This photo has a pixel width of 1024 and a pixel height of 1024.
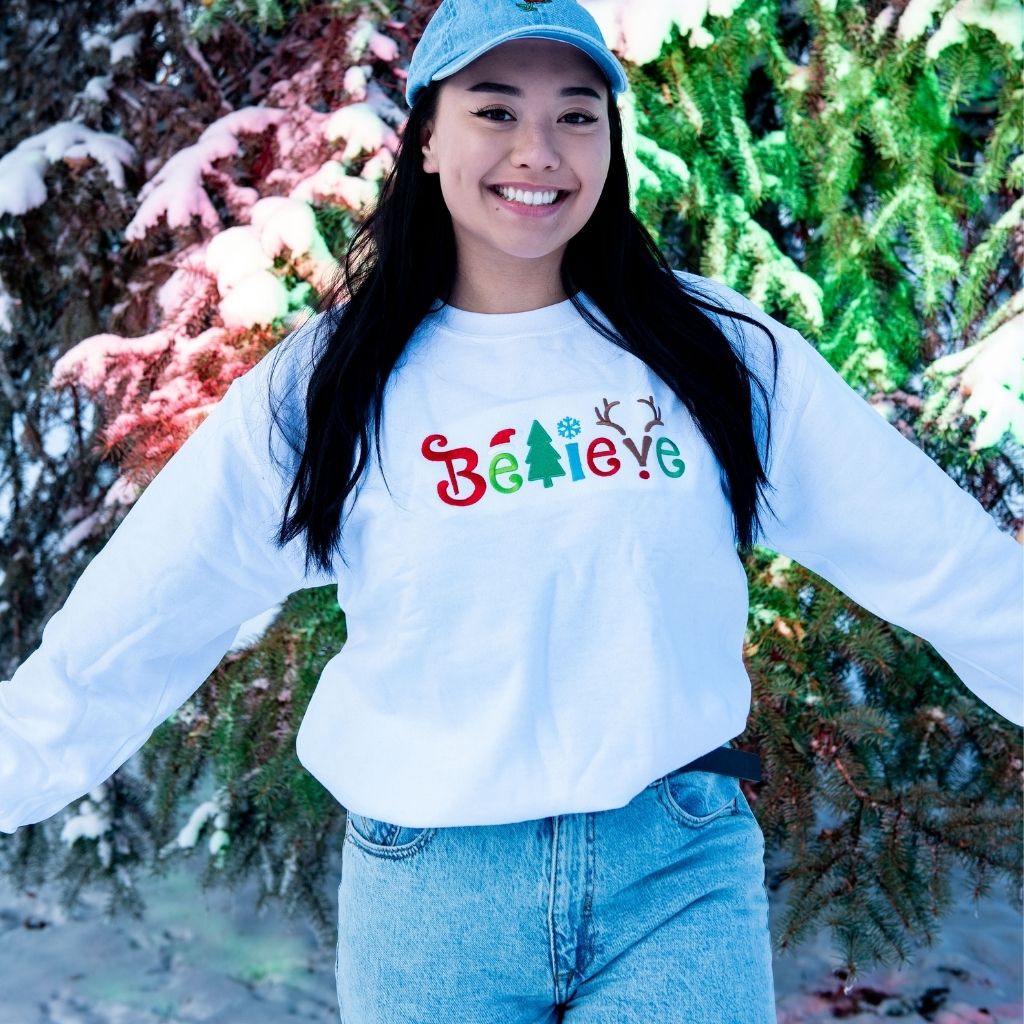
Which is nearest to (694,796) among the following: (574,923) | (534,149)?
(574,923)

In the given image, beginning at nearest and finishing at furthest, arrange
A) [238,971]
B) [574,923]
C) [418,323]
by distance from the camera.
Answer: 1. [574,923]
2. [418,323]
3. [238,971]

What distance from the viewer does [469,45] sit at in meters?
1.52

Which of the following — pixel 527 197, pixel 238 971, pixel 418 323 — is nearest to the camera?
pixel 527 197

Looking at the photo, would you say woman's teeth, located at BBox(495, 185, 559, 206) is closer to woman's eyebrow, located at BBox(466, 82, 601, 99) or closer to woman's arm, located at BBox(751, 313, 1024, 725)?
woman's eyebrow, located at BBox(466, 82, 601, 99)

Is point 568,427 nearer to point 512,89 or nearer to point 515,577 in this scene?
point 515,577

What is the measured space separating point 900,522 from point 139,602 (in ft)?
3.44

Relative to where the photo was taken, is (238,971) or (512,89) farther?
(238,971)

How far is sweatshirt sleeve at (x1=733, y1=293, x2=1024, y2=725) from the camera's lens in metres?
1.56

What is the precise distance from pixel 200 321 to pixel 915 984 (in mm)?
2552

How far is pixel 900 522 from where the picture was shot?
5.14 ft

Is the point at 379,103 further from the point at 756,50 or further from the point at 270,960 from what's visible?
the point at 270,960

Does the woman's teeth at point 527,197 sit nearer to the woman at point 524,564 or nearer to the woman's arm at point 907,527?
the woman at point 524,564

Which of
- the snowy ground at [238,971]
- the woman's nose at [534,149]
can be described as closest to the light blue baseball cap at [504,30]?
the woman's nose at [534,149]

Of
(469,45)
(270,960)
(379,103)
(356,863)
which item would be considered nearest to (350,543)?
(356,863)
